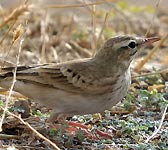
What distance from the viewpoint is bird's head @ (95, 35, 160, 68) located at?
201 inches

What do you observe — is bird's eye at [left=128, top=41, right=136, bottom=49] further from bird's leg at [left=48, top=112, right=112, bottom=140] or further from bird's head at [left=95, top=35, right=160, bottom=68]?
bird's leg at [left=48, top=112, right=112, bottom=140]

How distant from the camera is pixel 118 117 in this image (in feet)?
17.9

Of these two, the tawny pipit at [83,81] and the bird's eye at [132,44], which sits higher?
the bird's eye at [132,44]

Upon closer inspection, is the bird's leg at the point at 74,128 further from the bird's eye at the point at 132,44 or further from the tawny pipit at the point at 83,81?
the bird's eye at the point at 132,44

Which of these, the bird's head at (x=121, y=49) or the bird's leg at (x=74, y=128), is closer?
the bird's leg at (x=74, y=128)

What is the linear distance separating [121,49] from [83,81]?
1.48 feet

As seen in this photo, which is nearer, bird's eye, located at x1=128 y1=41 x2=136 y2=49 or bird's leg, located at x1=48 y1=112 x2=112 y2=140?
bird's leg, located at x1=48 y1=112 x2=112 y2=140

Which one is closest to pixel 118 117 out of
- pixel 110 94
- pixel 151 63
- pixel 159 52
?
pixel 110 94

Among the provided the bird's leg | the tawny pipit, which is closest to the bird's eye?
the tawny pipit

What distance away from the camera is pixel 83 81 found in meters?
4.89

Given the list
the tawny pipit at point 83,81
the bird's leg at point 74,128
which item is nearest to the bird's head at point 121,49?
the tawny pipit at point 83,81

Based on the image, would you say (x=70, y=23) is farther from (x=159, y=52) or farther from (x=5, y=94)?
(x=5, y=94)

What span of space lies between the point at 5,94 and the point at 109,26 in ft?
12.5

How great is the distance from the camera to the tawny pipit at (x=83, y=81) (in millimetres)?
4797
